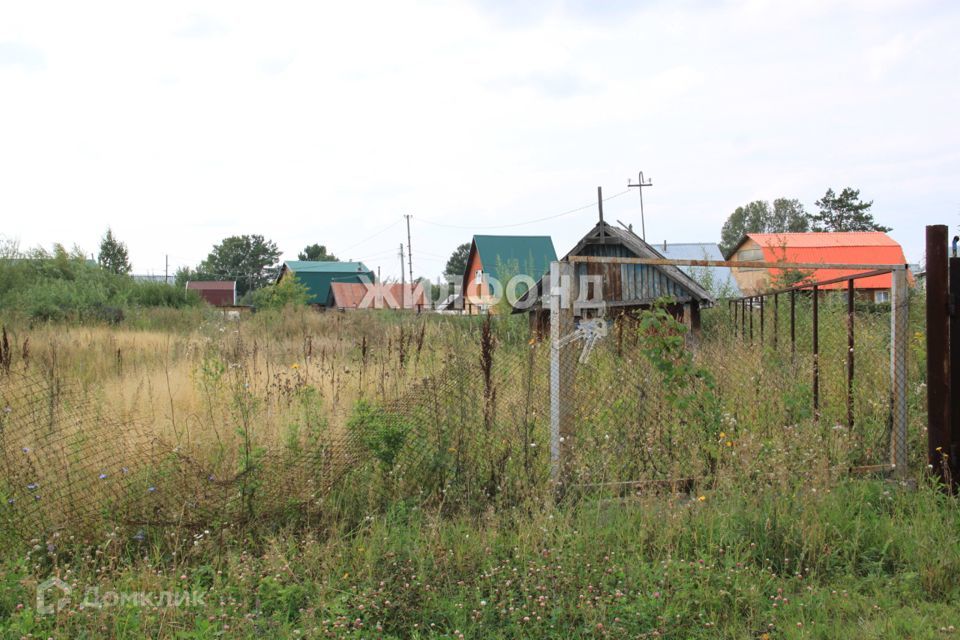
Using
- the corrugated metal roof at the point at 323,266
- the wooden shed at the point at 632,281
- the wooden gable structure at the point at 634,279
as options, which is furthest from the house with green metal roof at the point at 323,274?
the wooden gable structure at the point at 634,279

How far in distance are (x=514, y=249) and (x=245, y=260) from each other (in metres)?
60.1

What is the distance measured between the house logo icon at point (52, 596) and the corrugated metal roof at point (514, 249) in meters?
39.0

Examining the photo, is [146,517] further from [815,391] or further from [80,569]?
[815,391]

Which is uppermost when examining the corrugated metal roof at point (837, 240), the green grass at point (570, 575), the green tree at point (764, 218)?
A: the green tree at point (764, 218)

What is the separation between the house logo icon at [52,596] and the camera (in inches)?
134

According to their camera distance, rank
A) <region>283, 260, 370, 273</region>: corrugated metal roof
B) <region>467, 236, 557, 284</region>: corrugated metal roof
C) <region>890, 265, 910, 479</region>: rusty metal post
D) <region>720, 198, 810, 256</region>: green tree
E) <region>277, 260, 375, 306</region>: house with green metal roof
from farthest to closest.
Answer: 1. <region>720, 198, 810, 256</region>: green tree
2. <region>283, 260, 370, 273</region>: corrugated metal roof
3. <region>277, 260, 375, 306</region>: house with green metal roof
4. <region>467, 236, 557, 284</region>: corrugated metal roof
5. <region>890, 265, 910, 479</region>: rusty metal post

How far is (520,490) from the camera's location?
4727mm

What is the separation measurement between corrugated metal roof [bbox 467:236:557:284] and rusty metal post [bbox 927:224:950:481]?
123ft

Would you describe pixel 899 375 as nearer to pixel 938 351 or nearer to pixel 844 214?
pixel 938 351

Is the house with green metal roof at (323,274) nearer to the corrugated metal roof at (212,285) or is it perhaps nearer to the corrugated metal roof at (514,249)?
the corrugated metal roof at (212,285)

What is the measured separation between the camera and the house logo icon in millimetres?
3395

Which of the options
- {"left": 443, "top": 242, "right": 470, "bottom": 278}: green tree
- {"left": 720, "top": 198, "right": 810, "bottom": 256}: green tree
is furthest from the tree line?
{"left": 443, "top": 242, "right": 470, "bottom": 278}: green tree

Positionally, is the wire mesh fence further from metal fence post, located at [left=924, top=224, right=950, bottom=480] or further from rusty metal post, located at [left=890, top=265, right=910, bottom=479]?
metal fence post, located at [left=924, top=224, right=950, bottom=480]

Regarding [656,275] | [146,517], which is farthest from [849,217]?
[146,517]
